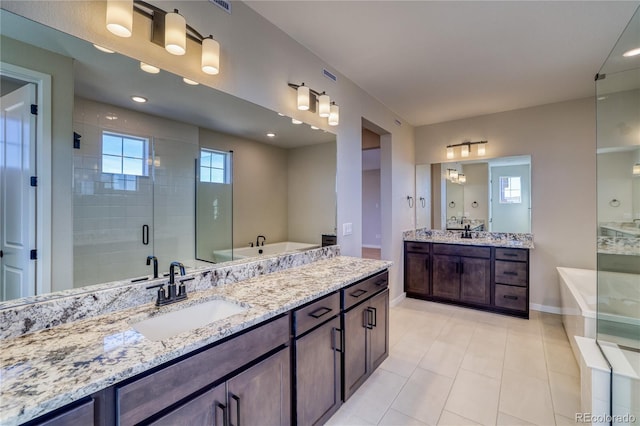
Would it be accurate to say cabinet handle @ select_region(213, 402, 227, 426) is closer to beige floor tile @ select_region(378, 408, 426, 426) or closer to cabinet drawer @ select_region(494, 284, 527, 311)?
beige floor tile @ select_region(378, 408, 426, 426)

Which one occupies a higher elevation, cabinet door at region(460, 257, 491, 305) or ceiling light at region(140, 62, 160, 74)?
ceiling light at region(140, 62, 160, 74)

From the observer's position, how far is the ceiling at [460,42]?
1.93 meters

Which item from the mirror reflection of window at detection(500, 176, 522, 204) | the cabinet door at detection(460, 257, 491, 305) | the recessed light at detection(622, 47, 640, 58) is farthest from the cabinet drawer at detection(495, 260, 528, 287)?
the recessed light at detection(622, 47, 640, 58)

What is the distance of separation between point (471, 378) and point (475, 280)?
179 centimetres

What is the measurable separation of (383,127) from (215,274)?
291 cm

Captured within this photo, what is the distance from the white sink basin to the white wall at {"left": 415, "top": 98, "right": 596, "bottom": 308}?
4.15 metres

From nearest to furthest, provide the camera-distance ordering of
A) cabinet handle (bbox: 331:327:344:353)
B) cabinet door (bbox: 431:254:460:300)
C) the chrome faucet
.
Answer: the chrome faucet, cabinet handle (bbox: 331:327:344:353), cabinet door (bbox: 431:254:460:300)

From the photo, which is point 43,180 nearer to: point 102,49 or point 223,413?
point 102,49

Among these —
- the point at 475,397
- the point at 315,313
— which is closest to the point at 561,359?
the point at 475,397

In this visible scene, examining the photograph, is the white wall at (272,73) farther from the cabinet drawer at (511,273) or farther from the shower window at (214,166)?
the cabinet drawer at (511,273)

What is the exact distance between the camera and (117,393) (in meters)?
0.82

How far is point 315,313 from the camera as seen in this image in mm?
1598

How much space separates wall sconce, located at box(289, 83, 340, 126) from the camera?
225 centimetres

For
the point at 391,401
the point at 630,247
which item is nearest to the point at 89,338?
the point at 391,401
